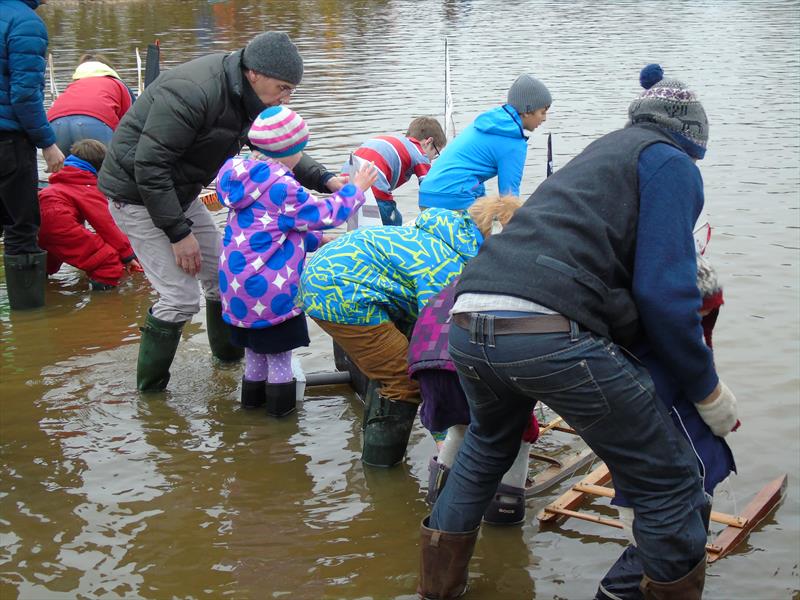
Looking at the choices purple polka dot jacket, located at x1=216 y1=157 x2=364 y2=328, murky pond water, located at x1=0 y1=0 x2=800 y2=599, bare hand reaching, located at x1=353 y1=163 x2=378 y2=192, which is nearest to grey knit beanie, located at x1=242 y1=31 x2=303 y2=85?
purple polka dot jacket, located at x1=216 y1=157 x2=364 y2=328

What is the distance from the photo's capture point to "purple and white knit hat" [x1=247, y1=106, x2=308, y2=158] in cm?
495

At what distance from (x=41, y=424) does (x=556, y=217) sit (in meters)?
3.34

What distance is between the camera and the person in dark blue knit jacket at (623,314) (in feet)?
9.89

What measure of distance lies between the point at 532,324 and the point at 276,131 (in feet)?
7.55

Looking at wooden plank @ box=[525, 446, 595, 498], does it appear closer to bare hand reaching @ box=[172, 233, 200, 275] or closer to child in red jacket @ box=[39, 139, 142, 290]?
bare hand reaching @ box=[172, 233, 200, 275]

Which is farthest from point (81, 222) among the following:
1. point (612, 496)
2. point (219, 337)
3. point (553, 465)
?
point (612, 496)

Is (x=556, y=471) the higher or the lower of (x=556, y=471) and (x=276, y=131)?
the lower

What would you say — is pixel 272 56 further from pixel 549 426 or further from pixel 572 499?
pixel 572 499

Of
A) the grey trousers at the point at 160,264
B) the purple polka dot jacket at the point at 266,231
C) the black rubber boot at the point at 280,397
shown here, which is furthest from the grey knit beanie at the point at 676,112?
the grey trousers at the point at 160,264

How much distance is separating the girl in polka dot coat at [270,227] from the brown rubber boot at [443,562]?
1.78 m

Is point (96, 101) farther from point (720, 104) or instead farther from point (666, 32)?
point (666, 32)

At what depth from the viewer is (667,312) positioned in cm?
300

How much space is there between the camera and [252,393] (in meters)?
5.52

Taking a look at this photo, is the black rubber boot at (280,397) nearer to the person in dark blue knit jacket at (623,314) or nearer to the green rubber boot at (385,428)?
the green rubber boot at (385,428)
